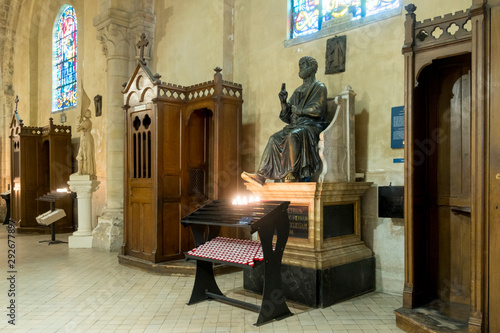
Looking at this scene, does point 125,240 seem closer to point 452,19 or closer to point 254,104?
point 254,104

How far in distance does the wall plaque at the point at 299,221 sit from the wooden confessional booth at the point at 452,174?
111 centimetres

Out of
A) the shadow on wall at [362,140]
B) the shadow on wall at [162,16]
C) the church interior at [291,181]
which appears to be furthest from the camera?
the shadow on wall at [162,16]

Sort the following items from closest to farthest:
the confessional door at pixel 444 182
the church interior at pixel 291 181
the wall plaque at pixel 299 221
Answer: the church interior at pixel 291 181 < the confessional door at pixel 444 182 < the wall plaque at pixel 299 221

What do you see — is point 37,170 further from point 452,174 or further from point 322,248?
point 452,174

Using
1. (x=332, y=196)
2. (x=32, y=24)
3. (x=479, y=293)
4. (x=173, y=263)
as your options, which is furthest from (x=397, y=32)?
(x=32, y=24)

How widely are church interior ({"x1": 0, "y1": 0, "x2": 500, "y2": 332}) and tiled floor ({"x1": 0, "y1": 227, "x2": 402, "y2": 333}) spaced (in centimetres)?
3

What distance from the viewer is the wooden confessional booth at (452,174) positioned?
10.3ft

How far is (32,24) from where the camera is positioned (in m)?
12.8

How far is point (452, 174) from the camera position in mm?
4160

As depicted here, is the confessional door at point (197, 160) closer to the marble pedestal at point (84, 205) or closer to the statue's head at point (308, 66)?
the statue's head at point (308, 66)

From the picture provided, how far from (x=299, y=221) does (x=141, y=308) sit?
1.90m

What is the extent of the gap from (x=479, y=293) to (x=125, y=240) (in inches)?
206

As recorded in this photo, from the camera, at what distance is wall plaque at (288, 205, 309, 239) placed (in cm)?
Result: 464

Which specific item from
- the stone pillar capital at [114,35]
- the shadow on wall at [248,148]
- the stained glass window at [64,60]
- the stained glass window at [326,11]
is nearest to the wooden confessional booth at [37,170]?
the stained glass window at [64,60]
